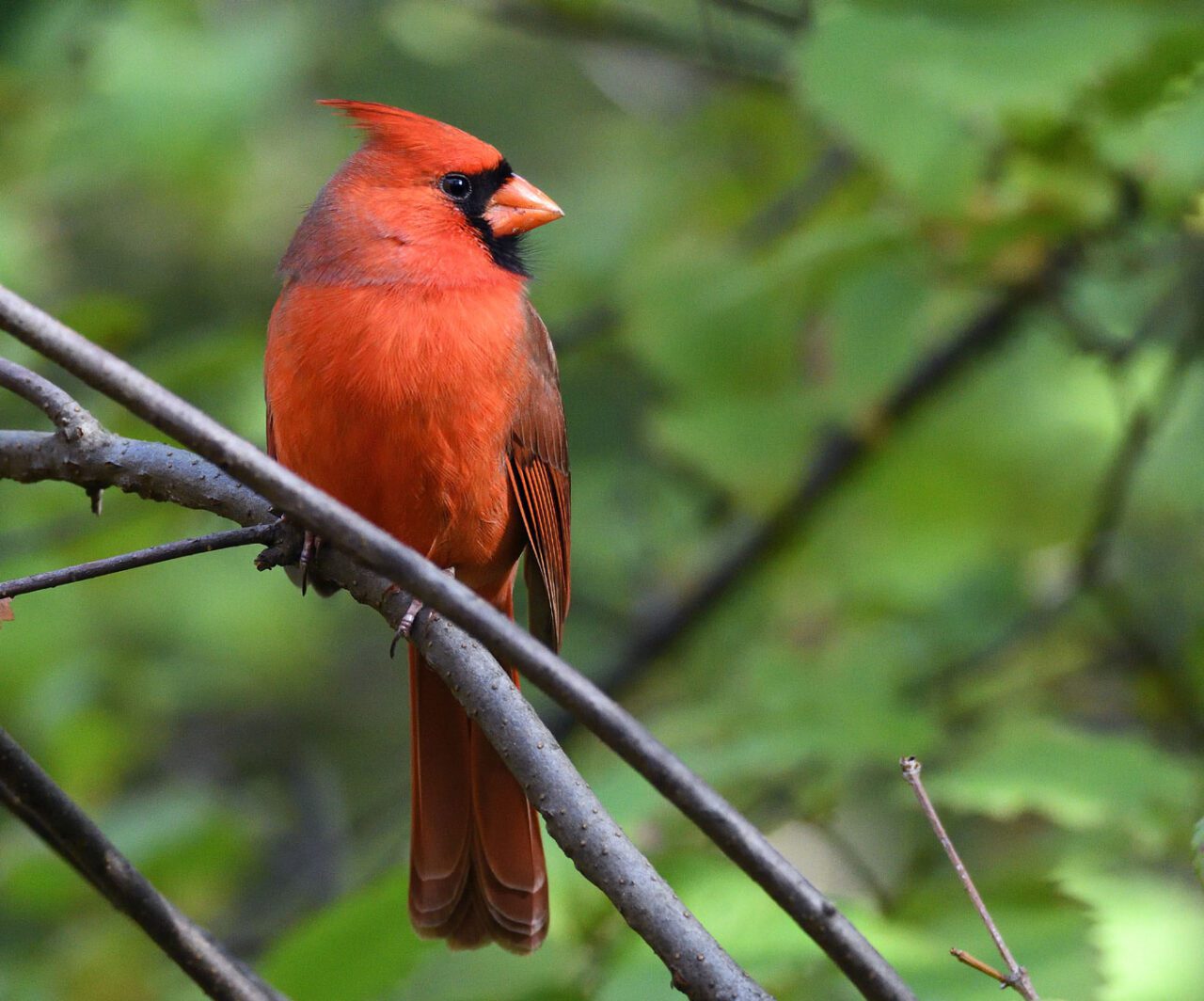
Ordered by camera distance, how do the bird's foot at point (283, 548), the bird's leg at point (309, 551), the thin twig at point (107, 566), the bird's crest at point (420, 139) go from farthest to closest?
the bird's crest at point (420, 139), the bird's leg at point (309, 551), the bird's foot at point (283, 548), the thin twig at point (107, 566)

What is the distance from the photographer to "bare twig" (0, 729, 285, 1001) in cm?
154

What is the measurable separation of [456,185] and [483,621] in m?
1.75

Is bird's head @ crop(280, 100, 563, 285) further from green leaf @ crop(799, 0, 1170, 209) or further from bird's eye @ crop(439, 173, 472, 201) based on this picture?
green leaf @ crop(799, 0, 1170, 209)

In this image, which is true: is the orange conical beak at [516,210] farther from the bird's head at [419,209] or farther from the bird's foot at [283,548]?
the bird's foot at [283,548]

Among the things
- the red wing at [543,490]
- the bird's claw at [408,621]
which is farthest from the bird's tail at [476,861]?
the bird's claw at [408,621]

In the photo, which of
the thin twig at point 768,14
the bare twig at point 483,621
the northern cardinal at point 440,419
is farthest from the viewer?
the thin twig at point 768,14

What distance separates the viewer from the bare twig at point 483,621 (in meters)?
1.08

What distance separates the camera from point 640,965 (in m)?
2.01

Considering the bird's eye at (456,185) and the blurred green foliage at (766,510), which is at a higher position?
the bird's eye at (456,185)

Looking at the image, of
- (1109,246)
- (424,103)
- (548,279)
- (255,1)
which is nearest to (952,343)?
(1109,246)

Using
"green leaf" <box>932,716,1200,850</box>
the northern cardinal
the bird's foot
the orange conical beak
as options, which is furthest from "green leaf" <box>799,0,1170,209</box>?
the bird's foot

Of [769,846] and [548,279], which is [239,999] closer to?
[769,846]

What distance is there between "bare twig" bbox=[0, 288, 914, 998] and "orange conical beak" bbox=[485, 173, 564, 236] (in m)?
1.59

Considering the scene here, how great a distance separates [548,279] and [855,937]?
10.6ft
